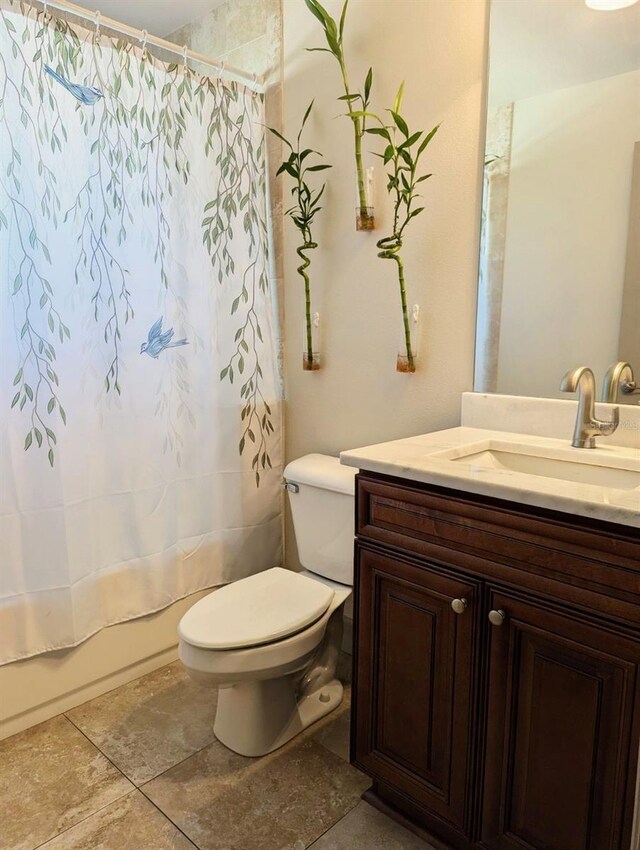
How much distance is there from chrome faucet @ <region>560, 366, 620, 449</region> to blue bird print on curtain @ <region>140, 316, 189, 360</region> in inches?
47.2

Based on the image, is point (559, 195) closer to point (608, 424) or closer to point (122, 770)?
point (608, 424)

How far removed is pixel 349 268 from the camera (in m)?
2.06

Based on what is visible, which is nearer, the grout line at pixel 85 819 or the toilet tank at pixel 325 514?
the grout line at pixel 85 819

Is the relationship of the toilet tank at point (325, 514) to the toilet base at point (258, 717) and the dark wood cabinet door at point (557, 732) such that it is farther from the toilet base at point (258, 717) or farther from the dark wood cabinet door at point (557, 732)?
the dark wood cabinet door at point (557, 732)

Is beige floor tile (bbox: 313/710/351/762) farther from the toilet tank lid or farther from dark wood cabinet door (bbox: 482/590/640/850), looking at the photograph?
the toilet tank lid

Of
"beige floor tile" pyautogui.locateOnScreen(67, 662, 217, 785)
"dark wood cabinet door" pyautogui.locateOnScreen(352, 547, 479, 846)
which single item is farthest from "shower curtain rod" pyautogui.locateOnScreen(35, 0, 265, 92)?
"beige floor tile" pyautogui.locateOnScreen(67, 662, 217, 785)

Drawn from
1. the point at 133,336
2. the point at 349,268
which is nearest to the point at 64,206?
the point at 133,336

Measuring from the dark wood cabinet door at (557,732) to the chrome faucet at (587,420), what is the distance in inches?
20.0

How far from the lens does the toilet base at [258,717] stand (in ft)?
5.65

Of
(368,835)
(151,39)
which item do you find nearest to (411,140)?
(151,39)

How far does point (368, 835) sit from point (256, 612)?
23.2 inches

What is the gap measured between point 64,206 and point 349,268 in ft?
2.93

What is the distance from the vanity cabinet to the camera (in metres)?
1.04

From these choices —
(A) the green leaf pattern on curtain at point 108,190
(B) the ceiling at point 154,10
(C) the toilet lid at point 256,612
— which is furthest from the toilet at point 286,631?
(B) the ceiling at point 154,10
